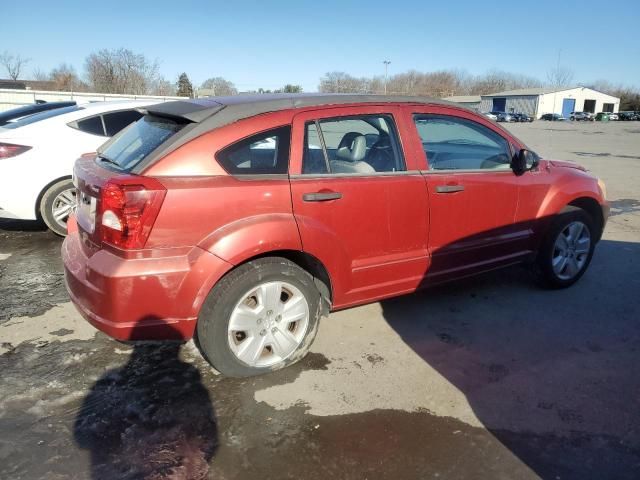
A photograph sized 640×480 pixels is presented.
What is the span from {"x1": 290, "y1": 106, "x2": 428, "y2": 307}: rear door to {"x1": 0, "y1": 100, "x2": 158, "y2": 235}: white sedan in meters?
3.70

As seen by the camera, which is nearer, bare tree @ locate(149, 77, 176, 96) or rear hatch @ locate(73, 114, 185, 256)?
rear hatch @ locate(73, 114, 185, 256)

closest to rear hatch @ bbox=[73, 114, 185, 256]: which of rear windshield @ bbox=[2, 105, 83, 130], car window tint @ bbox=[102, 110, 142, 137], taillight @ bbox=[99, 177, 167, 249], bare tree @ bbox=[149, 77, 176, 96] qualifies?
taillight @ bbox=[99, 177, 167, 249]

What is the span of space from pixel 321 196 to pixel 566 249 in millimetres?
2761

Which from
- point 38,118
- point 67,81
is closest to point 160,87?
point 67,81

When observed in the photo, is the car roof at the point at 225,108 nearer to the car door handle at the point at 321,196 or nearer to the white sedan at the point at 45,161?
the car door handle at the point at 321,196

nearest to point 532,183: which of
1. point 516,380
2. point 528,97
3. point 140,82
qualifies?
point 516,380

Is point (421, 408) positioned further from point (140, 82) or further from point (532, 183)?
point (140, 82)

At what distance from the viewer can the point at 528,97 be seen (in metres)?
82.6

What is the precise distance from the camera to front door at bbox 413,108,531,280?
12.0 feet

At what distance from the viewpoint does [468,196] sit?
3.76m

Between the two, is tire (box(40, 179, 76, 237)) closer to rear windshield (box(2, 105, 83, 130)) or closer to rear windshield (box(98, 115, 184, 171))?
rear windshield (box(2, 105, 83, 130))

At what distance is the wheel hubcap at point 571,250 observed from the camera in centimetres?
452

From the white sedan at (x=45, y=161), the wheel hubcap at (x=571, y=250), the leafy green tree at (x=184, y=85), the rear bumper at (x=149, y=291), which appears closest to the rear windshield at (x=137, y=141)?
the rear bumper at (x=149, y=291)

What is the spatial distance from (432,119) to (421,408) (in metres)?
2.13
